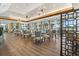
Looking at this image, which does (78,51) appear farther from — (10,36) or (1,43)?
(1,43)

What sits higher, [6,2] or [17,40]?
[6,2]

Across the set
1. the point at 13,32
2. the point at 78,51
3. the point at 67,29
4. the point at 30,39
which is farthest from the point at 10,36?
the point at 78,51

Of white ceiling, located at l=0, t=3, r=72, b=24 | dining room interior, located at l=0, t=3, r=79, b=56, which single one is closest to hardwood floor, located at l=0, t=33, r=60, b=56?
dining room interior, located at l=0, t=3, r=79, b=56

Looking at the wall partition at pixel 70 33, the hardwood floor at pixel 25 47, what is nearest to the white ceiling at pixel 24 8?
the wall partition at pixel 70 33

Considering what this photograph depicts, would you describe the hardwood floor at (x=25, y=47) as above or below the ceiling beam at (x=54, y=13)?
below

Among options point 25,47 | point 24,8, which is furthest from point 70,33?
point 24,8

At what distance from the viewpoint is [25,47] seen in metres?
3.36

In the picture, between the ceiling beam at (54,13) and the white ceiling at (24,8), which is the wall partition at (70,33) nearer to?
the ceiling beam at (54,13)

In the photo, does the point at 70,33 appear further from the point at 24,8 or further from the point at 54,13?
the point at 24,8

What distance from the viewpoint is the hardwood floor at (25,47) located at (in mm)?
3287

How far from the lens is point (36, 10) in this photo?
3.30 meters

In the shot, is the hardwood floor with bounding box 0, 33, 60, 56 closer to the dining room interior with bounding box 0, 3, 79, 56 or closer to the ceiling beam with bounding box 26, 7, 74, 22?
the dining room interior with bounding box 0, 3, 79, 56

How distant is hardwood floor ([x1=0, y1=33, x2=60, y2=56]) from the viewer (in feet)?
10.8

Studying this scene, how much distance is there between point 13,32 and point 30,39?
1.56 ft
